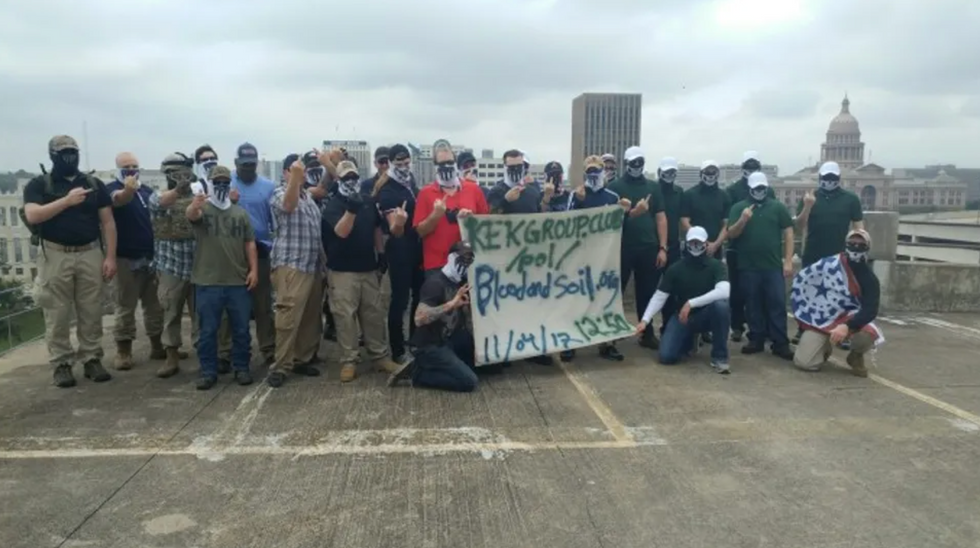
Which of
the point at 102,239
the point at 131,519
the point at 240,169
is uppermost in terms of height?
the point at 240,169

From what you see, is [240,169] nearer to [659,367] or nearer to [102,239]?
[102,239]

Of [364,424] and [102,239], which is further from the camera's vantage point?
[102,239]

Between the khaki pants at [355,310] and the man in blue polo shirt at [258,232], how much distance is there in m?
0.83

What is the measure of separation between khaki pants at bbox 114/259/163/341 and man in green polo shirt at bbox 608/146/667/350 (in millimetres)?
4805

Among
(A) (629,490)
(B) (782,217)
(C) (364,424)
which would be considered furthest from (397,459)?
(B) (782,217)

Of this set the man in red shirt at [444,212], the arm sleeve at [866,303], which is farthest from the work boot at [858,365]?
the man in red shirt at [444,212]

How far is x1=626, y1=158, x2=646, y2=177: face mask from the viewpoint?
750 cm

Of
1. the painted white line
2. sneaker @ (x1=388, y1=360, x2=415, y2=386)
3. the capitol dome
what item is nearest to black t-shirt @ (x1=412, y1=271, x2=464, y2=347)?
sneaker @ (x1=388, y1=360, x2=415, y2=386)

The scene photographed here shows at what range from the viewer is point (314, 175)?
732 centimetres

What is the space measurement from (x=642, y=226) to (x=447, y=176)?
7.41ft

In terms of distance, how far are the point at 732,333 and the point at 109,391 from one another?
258 inches

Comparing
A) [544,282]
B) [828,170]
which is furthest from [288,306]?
[828,170]

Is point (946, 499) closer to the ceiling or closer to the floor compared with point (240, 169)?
closer to the floor

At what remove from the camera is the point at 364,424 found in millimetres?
5242
